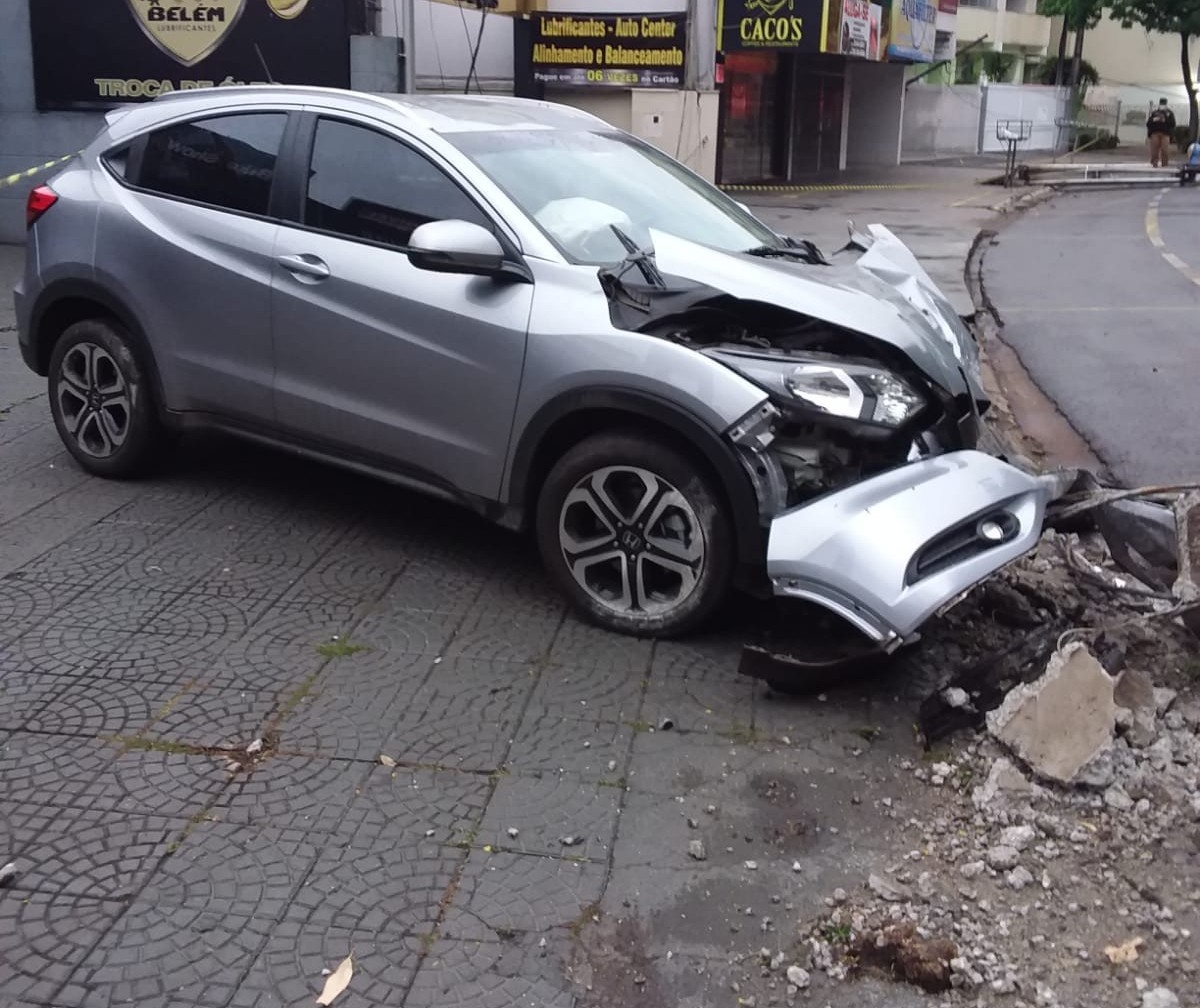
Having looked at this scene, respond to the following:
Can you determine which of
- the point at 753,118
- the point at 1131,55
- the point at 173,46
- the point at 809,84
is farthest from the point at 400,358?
the point at 1131,55

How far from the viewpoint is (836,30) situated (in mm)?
22344

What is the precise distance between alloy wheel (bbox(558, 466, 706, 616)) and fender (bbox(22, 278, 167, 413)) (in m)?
2.18

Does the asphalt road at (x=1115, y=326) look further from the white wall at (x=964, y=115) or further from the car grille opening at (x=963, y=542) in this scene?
the white wall at (x=964, y=115)

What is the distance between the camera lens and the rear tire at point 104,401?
586 centimetres

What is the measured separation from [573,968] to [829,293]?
2.55 m

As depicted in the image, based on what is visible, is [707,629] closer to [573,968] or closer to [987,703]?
[987,703]

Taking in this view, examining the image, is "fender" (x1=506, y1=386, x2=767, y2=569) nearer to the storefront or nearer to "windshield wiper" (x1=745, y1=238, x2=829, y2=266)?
"windshield wiper" (x1=745, y1=238, x2=829, y2=266)

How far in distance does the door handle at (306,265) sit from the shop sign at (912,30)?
82.6 feet

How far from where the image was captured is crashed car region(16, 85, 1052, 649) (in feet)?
13.9

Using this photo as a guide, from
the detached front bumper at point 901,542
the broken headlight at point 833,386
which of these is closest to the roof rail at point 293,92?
the broken headlight at point 833,386

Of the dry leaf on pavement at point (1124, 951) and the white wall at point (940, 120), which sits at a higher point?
the white wall at point (940, 120)

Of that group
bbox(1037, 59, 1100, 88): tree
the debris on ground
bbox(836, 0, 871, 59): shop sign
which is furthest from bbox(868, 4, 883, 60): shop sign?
bbox(1037, 59, 1100, 88): tree

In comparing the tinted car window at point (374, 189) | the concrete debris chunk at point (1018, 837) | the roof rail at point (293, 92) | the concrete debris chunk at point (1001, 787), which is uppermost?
the roof rail at point (293, 92)

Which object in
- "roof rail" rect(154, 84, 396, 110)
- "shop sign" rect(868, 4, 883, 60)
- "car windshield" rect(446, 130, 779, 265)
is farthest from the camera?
"shop sign" rect(868, 4, 883, 60)
